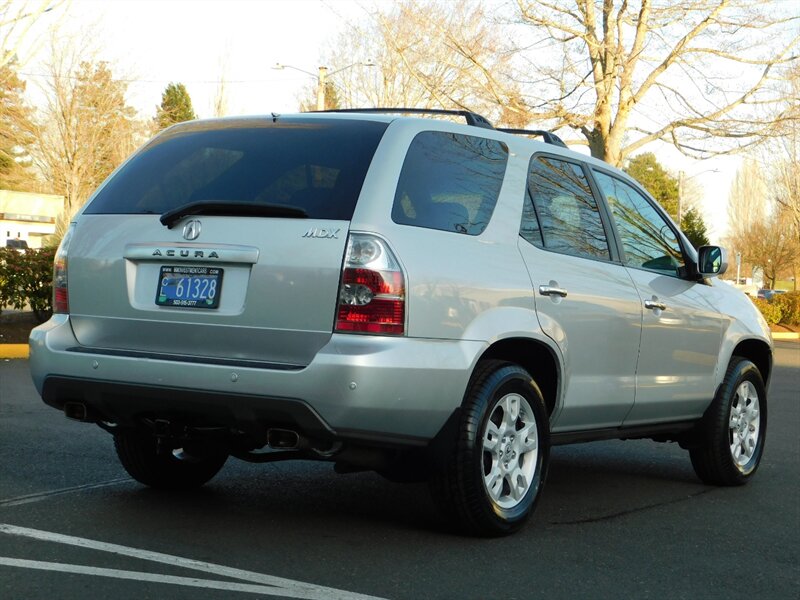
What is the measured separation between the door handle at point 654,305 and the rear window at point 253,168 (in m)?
1.97

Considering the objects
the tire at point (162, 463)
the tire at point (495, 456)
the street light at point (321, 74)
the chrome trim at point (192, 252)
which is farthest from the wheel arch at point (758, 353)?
the street light at point (321, 74)

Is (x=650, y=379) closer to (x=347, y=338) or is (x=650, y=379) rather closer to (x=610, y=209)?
(x=610, y=209)

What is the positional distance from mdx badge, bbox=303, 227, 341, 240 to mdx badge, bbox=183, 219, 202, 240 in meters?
0.50

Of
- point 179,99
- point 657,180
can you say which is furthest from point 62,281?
Answer: point 657,180

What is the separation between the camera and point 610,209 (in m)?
6.26

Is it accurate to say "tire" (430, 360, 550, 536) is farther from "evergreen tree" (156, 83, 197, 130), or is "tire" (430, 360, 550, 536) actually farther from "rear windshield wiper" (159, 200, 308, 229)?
"evergreen tree" (156, 83, 197, 130)

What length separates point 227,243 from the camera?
4.71m

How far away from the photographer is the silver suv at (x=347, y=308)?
454 centimetres

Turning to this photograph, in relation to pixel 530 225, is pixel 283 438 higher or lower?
lower

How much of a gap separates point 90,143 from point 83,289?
133 feet

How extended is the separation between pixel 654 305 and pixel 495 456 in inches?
64.4

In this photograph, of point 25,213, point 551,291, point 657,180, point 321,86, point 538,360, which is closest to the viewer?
point 551,291

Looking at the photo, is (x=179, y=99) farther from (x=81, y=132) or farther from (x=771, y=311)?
(x=771, y=311)

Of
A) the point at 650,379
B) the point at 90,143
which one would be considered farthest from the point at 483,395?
the point at 90,143
